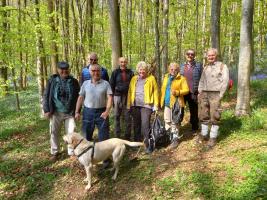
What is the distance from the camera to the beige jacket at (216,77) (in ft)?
23.7

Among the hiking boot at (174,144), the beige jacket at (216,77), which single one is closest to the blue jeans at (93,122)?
the hiking boot at (174,144)

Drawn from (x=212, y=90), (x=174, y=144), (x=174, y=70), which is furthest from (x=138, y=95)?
(x=212, y=90)

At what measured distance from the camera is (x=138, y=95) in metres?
7.77

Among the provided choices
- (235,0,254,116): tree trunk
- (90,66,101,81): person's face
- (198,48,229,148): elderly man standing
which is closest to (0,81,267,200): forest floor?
(198,48,229,148): elderly man standing

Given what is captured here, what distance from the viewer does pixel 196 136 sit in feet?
27.9

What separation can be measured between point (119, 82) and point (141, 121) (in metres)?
1.16

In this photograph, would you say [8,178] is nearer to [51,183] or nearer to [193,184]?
[51,183]

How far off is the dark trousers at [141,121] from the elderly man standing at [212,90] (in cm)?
130

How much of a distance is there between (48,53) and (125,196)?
8799 millimetres

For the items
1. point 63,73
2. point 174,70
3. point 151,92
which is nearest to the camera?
point 174,70

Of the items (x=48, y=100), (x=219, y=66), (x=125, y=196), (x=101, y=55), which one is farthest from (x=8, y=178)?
(x=101, y=55)

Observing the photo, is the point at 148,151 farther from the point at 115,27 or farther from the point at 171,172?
the point at 115,27

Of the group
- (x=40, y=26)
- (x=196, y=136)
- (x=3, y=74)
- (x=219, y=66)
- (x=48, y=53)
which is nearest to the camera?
(x=219, y=66)

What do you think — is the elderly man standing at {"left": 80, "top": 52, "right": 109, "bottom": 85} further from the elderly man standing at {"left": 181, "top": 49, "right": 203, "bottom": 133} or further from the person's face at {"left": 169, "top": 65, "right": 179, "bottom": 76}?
the elderly man standing at {"left": 181, "top": 49, "right": 203, "bottom": 133}
